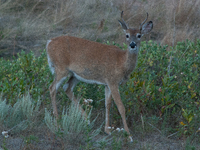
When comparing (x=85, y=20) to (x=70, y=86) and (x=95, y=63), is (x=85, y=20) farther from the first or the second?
(x=95, y=63)

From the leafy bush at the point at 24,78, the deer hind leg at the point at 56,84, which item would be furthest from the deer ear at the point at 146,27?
the leafy bush at the point at 24,78

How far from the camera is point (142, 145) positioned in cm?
500

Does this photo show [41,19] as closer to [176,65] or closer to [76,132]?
[176,65]

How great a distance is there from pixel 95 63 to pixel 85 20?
5.10 metres

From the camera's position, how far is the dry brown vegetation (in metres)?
9.45

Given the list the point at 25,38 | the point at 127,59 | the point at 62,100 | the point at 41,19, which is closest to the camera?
the point at 127,59

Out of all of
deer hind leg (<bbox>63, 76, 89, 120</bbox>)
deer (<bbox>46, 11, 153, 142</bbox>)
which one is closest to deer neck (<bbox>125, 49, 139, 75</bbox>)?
deer (<bbox>46, 11, 153, 142</bbox>)

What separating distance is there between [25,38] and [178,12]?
14.6 feet

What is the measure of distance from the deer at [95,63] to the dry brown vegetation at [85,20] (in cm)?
332

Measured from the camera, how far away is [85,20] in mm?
10633

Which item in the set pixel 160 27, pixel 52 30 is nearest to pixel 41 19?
pixel 52 30

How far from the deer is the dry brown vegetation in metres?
3.32

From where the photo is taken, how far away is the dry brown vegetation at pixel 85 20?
945 cm

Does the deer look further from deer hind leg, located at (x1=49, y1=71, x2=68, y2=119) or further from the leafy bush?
the leafy bush
